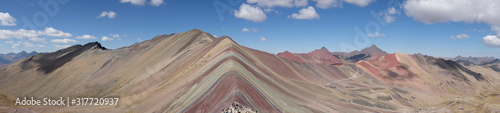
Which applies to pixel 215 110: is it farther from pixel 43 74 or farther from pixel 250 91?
pixel 43 74

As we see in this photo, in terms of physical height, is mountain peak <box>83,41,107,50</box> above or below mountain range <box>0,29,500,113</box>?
above

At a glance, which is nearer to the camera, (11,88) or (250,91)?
(250,91)

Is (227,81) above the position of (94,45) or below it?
below

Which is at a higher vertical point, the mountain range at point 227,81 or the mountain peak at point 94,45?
the mountain peak at point 94,45

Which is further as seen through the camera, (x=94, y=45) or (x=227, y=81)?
(x=94, y=45)

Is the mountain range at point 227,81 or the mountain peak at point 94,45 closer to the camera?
the mountain range at point 227,81

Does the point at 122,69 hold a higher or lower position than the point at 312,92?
higher

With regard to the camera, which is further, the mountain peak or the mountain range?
the mountain peak

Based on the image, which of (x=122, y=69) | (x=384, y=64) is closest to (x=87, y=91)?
(x=122, y=69)
